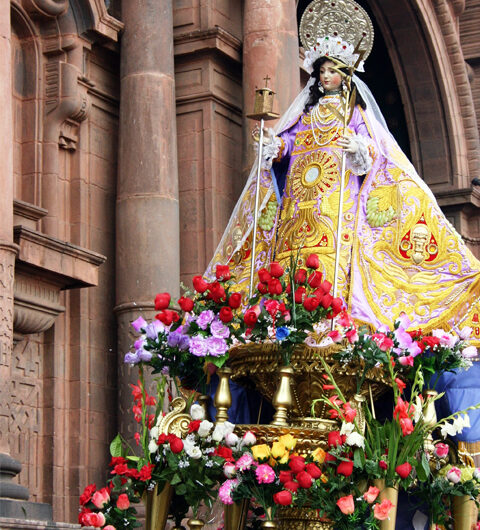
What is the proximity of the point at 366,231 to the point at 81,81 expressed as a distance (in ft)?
17.0

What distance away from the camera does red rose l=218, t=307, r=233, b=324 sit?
30.1 ft

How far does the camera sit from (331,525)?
9031 millimetres

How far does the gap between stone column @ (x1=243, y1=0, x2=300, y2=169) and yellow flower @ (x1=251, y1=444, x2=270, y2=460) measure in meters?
6.40

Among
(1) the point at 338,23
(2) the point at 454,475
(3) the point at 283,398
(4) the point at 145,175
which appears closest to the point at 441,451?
(2) the point at 454,475

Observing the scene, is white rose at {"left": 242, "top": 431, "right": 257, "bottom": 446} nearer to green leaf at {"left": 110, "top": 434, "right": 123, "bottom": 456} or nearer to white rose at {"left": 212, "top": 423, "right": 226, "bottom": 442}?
white rose at {"left": 212, "top": 423, "right": 226, "bottom": 442}

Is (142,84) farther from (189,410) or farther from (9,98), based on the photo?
(189,410)

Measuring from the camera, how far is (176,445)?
903 centimetres

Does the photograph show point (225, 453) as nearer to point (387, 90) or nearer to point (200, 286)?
point (200, 286)

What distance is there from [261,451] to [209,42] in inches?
285

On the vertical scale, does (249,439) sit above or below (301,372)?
below

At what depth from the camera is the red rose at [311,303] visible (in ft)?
29.7

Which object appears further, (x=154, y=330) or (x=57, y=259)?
(x=57, y=259)

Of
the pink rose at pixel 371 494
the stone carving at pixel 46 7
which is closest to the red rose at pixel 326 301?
the pink rose at pixel 371 494

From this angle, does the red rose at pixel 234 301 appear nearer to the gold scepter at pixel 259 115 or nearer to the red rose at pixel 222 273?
the red rose at pixel 222 273
